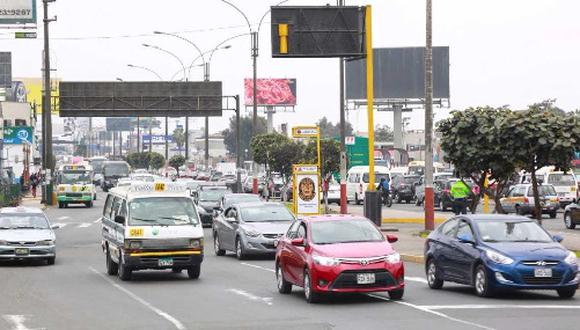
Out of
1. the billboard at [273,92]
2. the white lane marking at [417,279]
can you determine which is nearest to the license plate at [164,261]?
the white lane marking at [417,279]

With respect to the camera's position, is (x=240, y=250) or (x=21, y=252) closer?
(x=21, y=252)

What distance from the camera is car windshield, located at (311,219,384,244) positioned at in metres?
19.2

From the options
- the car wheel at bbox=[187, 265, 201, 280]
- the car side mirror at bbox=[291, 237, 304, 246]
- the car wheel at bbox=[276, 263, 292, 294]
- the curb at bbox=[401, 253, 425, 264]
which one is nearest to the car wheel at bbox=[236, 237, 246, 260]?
the curb at bbox=[401, 253, 425, 264]

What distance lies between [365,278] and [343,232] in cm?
148

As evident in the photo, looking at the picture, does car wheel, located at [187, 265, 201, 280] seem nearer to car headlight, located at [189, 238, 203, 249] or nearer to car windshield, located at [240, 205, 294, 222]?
car headlight, located at [189, 238, 203, 249]

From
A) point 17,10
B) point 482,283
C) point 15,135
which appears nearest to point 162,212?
point 482,283

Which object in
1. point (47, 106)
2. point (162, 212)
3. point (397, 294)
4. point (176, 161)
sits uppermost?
point (47, 106)

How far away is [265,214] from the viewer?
3077cm

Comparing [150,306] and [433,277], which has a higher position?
[433,277]

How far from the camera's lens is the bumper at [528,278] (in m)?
18.4

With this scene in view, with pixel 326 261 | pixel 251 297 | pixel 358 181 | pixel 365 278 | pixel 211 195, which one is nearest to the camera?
pixel 365 278

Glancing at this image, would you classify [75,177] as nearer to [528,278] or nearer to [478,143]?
[478,143]

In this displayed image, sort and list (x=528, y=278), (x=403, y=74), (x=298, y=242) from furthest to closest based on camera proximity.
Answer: (x=403, y=74)
(x=298, y=242)
(x=528, y=278)

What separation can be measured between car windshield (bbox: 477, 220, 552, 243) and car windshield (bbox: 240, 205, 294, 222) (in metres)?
11.1
